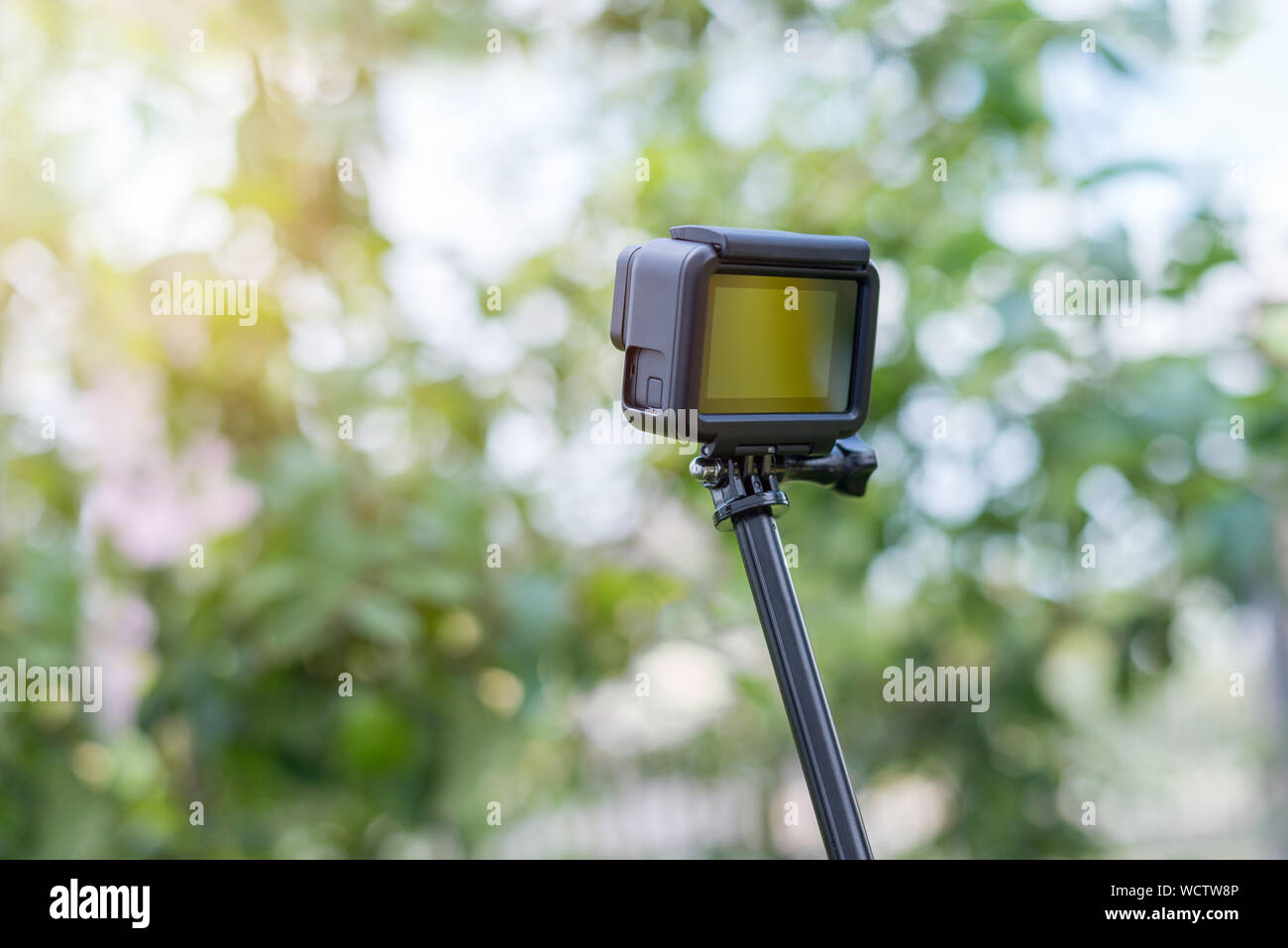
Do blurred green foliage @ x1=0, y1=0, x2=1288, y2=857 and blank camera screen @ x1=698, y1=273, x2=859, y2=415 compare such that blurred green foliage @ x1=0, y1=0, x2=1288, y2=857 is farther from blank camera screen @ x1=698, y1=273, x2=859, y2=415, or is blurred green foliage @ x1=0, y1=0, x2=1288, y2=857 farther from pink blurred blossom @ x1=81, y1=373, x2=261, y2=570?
blank camera screen @ x1=698, y1=273, x2=859, y2=415

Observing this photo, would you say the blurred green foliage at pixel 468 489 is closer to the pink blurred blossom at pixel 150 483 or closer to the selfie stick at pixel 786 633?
the pink blurred blossom at pixel 150 483

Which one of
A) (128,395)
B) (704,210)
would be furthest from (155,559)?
(704,210)

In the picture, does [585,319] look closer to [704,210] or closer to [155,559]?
[704,210]

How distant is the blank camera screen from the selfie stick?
2 cm

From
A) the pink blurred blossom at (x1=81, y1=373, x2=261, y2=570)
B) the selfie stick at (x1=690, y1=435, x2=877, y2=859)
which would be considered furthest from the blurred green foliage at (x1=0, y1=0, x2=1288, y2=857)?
the selfie stick at (x1=690, y1=435, x2=877, y2=859)

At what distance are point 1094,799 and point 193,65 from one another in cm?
110

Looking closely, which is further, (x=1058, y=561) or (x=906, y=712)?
(x=906, y=712)

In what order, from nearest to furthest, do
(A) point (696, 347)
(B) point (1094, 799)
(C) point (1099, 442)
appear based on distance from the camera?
(A) point (696, 347) < (C) point (1099, 442) < (B) point (1094, 799)

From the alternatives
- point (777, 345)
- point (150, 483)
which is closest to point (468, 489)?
point (150, 483)

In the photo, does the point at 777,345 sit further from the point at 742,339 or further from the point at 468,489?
the point at 468,489

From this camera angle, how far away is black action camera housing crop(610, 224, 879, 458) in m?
0.35

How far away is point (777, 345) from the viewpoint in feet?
1.25

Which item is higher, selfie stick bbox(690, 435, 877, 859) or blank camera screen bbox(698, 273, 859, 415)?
blank camera screen bbox(698, 273, 859, 415)

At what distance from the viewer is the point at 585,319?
940mm
